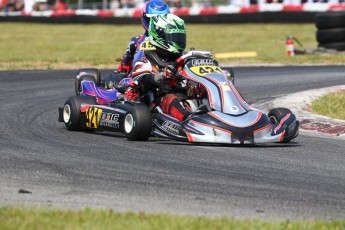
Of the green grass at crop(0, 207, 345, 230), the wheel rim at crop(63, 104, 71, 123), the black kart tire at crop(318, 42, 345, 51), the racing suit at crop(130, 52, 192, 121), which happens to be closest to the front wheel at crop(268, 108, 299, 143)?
the racing suit at crop(130, 52, 192, 121)

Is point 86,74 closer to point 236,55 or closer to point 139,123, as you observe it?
point 139,123

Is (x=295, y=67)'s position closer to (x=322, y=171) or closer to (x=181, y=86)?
(x=181, y=86)

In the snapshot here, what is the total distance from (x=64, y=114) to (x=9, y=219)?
17.3 ft

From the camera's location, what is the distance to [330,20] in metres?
21.8

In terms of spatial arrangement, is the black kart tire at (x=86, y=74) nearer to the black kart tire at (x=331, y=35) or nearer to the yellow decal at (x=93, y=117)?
the yellow decal at (x=93, y=117)

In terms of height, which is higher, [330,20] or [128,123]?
[128,123]

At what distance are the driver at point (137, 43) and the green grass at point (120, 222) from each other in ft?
17.7

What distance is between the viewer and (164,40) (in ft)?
32.4

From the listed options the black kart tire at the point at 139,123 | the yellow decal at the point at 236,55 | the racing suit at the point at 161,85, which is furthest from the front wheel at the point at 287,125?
the yellow decal at the point at 236,55

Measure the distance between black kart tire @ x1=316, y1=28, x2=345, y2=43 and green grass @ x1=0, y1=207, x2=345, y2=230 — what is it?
17.4 meters

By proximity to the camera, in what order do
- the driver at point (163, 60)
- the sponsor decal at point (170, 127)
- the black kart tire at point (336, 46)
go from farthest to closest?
the black kart tire at point (336, 46) < the driver at point (163, 60) < the sponsor decal at point (170, 127)

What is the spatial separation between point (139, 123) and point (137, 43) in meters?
2.91

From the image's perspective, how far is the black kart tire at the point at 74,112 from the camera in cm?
1007

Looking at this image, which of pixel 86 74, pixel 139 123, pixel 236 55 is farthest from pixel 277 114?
pixel 236 55
